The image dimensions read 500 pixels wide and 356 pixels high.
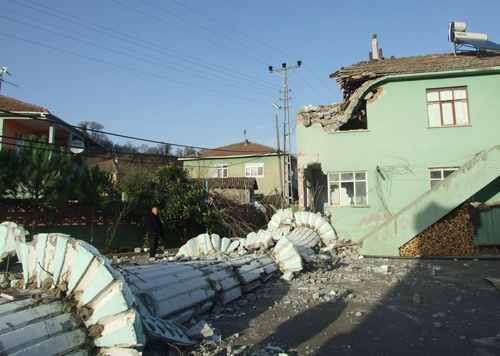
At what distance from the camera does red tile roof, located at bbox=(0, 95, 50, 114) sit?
16.6 m

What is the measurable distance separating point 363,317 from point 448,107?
36.6 feet

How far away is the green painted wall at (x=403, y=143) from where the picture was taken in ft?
42.5

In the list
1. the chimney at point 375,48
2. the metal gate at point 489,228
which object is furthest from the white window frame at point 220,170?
the metal gate at point 489,228

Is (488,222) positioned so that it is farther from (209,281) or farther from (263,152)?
(263,152)

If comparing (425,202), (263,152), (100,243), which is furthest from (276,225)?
(263,152)

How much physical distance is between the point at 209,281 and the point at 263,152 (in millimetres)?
27174

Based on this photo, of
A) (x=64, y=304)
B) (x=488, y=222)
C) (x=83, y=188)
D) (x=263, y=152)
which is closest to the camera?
(x=64, y=304)

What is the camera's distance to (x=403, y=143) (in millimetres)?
13391

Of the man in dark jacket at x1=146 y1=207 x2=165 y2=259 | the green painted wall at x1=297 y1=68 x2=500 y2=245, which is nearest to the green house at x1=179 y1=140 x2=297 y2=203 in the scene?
the green painted wall at x1=297 y1=68 x2=500 y2=245

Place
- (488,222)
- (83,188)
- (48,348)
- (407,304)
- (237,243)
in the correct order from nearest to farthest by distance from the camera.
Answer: (48,348)
(407,304)
(237,243)
(488,222)
(83,188)

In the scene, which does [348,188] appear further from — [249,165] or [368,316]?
[249,165]

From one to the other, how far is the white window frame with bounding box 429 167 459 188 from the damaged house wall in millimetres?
117

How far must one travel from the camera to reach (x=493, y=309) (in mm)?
5543

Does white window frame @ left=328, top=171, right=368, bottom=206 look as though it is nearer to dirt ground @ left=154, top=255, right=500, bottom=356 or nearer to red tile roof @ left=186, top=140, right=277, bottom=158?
dirt ground @ left=154, top=255, right=500, bottom=356
